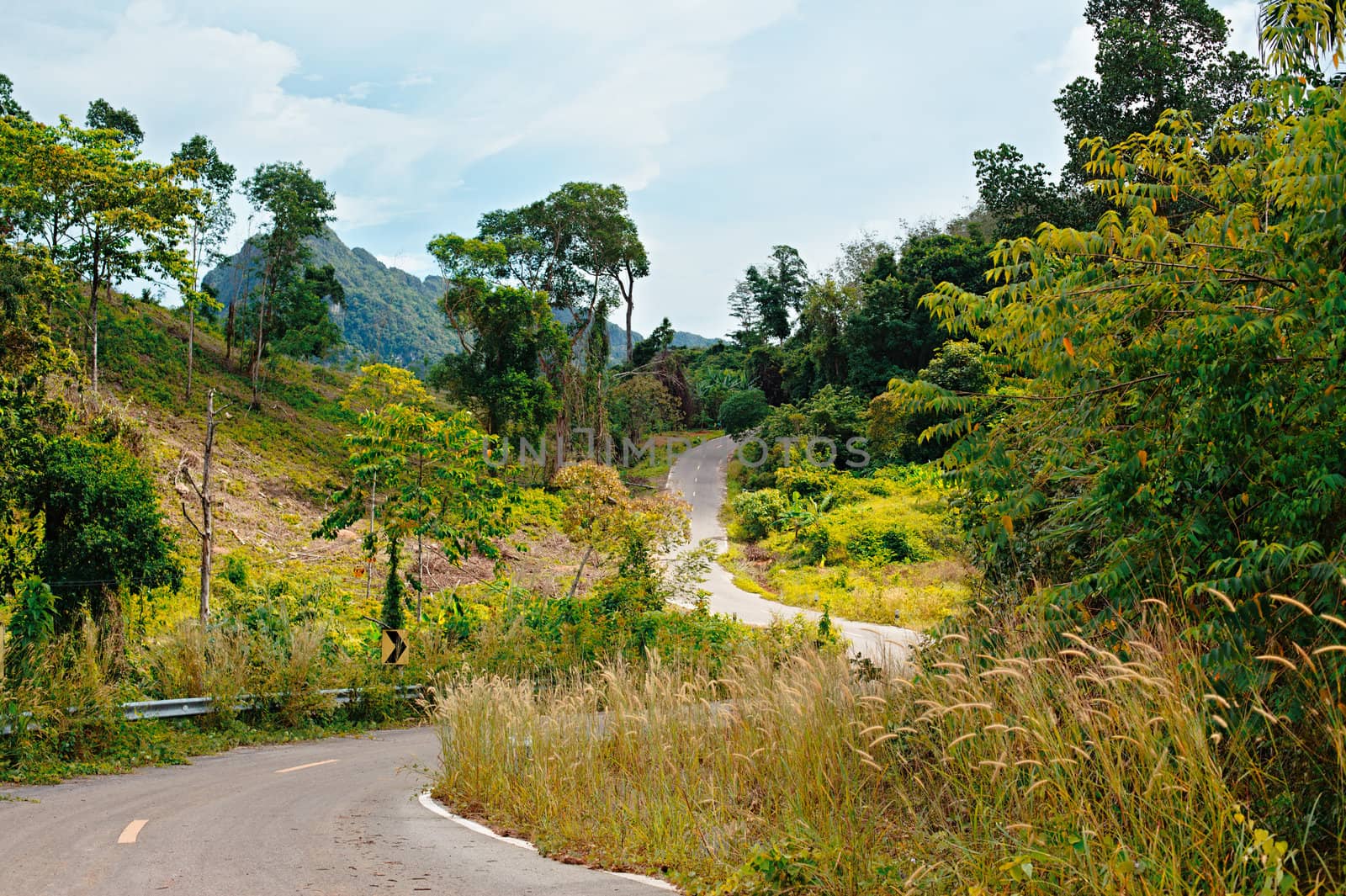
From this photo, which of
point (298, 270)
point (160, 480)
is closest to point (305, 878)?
point (160, 480)

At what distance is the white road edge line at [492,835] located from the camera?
638 cm

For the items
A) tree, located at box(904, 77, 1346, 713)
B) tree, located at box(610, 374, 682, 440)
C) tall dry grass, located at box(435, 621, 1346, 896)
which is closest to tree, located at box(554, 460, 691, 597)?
tall dry grass, located at box(435, 621, 1346, 896)

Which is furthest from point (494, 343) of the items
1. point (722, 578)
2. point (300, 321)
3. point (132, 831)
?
point (132, 831)

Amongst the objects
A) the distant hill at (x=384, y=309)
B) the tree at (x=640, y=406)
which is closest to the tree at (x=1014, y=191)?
the tree at (x=640, y=406)

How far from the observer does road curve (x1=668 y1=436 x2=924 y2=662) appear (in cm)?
1737

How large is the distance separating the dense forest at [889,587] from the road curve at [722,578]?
0.87 m

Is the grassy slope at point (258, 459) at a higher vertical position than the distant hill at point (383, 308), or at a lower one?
lower

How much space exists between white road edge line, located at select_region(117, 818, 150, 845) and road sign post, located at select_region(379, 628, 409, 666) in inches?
381

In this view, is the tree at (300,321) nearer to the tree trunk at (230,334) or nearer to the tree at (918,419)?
the tree trunk at (230,334)

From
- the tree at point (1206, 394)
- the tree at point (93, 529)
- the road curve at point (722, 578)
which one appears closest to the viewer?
the tree at point (1206, 394)

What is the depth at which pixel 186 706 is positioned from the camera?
14781 mm

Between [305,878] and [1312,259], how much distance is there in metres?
7.42

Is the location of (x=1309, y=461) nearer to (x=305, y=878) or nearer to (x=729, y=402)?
(x=305, y=878)

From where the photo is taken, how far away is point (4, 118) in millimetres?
29812
